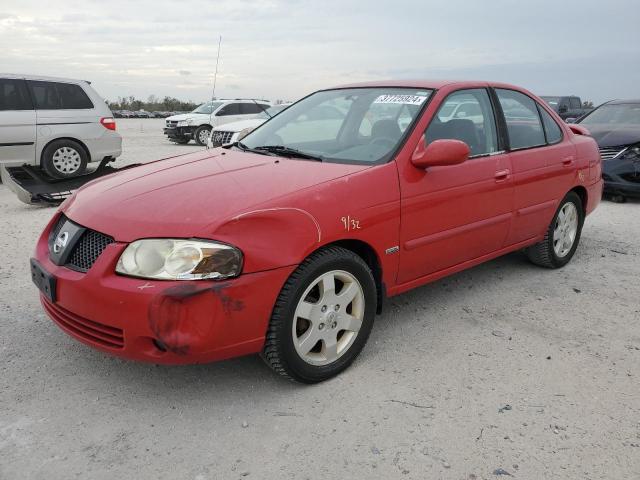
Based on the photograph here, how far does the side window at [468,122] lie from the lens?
11.4ft

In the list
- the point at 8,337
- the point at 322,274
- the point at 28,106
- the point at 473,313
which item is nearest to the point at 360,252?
the point at 322,274

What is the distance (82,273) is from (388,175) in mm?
1642

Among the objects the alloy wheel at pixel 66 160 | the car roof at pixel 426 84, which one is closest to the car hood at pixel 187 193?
the car roof at pixel 426 84

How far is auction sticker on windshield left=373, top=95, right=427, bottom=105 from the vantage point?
350 centimetres

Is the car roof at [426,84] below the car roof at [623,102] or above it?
below

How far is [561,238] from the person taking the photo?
15.5 ft

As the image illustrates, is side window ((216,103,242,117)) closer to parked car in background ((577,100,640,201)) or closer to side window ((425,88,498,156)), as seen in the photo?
parked car in background ((577,100,640,201))

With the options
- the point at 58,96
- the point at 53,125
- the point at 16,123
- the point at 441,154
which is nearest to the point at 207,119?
the point at 58,96

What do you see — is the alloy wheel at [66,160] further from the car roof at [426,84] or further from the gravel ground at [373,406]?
the car roof at [426,84]

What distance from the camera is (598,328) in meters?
3.54

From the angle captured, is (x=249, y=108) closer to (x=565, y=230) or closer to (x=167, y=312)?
(x=565, y=230)

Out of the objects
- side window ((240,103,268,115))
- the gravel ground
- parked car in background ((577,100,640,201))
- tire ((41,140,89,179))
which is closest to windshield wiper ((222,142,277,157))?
the gravel ground

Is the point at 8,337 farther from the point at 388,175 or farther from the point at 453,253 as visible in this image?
the point at 453,253

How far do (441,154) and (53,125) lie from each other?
25.1ft
